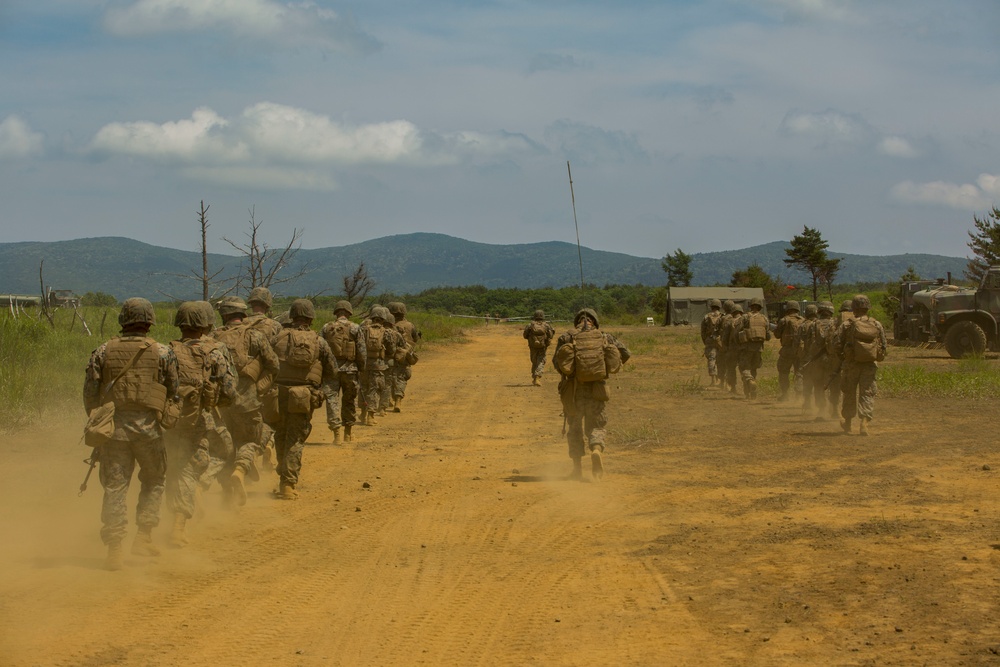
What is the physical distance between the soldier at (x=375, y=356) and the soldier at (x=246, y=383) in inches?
256

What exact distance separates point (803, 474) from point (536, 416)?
694cm

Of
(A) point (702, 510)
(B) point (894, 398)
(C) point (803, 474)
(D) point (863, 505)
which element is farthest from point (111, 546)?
(B) point (894, 398)

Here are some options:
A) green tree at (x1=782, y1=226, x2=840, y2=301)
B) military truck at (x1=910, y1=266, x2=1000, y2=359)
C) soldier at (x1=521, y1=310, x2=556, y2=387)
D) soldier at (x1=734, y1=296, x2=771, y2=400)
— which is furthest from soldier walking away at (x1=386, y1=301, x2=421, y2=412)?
green tree at (x1=782, y1=226, x2=840, y2=301)

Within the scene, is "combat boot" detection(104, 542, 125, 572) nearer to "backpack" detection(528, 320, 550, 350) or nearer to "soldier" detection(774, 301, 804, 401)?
"soldier" detection(774, 301, 804, 401)

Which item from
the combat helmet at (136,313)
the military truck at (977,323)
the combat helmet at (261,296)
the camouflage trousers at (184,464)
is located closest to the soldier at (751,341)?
the military truck at (977,323)

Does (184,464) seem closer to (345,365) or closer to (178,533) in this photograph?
(178,533)

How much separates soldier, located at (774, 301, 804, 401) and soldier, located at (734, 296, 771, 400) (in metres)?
0.41

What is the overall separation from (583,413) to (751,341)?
31.1 ft

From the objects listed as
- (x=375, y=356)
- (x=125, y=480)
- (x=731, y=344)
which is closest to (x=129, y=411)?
(x=125, y=480)

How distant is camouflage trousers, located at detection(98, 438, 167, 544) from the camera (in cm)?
779

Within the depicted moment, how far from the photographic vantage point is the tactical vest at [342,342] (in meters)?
14.9

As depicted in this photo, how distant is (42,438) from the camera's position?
14602mm

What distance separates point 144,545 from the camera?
8.13 m

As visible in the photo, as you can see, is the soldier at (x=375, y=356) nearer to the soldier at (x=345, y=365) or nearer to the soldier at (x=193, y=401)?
the soldier at (x=345, y=365)
